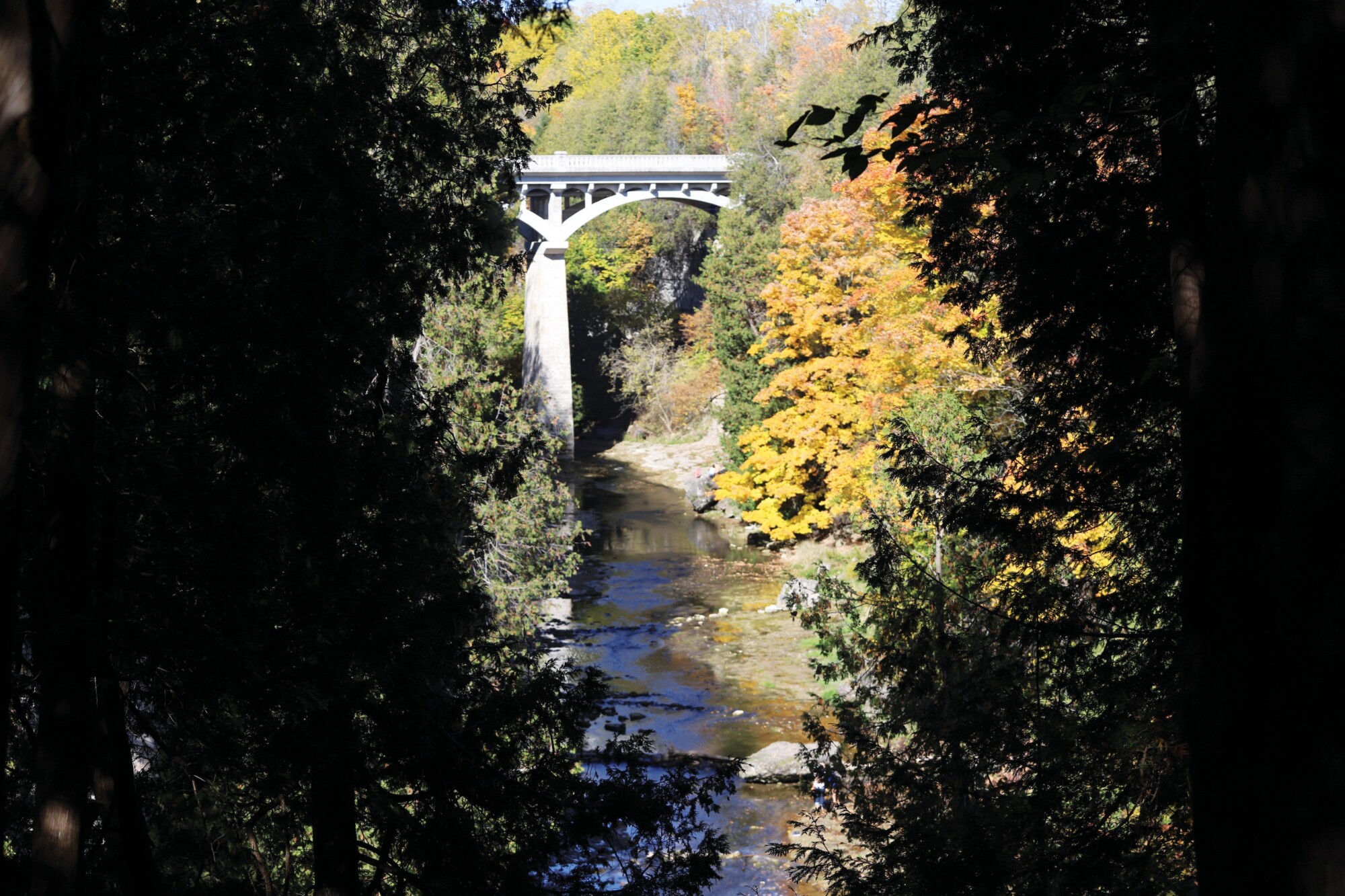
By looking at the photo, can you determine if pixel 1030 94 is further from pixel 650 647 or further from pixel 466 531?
pixel 650 647

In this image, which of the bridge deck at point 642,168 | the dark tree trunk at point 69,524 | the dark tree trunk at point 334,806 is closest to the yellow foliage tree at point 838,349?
the dark tree trunk at point 334,806

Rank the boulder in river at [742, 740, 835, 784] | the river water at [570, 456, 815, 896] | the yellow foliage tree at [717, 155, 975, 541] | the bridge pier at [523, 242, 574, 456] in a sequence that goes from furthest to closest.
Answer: the bridge pier at [523, 242, 574, 456] → the yellow foliage tree at [717, 155, 975, 541] → the boulder in river at [742, 740, 835, 784] → the river water at [570, 456, 815, 896]

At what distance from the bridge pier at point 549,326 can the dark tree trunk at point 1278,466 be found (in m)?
39.6

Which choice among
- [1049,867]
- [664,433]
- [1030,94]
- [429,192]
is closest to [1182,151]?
[1030,94]

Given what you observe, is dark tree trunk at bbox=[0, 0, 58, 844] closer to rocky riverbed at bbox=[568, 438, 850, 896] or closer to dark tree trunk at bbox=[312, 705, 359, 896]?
dark tree trunk at bbox=[312, 705, 359, 896]

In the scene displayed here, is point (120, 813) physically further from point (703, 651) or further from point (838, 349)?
point (838, 349)

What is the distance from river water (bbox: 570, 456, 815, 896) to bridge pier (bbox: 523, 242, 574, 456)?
1093 cm

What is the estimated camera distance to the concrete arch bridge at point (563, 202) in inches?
1655

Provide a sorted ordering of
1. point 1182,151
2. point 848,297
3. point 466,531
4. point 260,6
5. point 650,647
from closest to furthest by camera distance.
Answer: point 1182,151 → point 260,6 → point 466,531 → point 650,647 → point 848,297

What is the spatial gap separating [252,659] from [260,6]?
3.13 metres

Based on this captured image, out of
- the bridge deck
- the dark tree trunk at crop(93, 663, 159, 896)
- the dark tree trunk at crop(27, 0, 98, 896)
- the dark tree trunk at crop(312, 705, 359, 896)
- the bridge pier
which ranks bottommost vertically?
the dark tree trunk at crop(312, 705, 359, 896)

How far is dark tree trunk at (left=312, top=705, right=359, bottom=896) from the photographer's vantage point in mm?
5188

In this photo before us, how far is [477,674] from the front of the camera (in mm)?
7145

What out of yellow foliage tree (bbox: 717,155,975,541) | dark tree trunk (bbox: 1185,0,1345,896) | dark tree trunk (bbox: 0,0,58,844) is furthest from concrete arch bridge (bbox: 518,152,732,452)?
dark tree trunk (bbox: 0,0,58,844)
